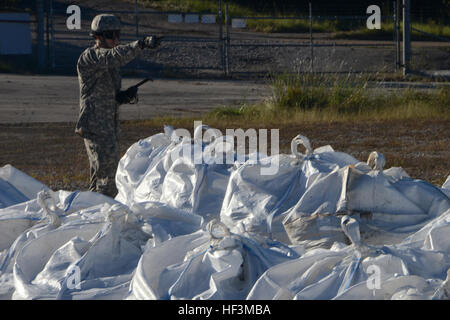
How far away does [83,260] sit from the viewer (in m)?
3.88

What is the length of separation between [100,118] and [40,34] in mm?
11799

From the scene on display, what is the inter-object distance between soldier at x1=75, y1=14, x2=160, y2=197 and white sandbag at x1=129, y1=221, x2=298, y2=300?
8.61 feet

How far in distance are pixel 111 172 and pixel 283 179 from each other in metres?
2.09

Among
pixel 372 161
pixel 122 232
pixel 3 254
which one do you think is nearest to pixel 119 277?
pixel 122 232

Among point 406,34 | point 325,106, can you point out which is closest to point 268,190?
point 325,106

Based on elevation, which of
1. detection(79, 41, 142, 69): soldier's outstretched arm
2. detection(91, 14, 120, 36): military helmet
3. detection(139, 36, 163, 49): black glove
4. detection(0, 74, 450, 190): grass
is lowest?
detection(0, 74, 450, 190): grass

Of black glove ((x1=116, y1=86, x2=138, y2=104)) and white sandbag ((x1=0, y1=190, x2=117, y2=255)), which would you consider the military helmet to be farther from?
white sandbag ((x1=0, y1=190, x2=117, y2=255))

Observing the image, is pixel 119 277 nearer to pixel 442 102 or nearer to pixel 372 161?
pixel 372 161

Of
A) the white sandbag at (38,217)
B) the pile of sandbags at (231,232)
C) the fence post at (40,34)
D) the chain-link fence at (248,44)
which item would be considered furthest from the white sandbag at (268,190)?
the fence post at (40,34)

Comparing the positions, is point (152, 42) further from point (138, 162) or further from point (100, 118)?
point (100, 118)

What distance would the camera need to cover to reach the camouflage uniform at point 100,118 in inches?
244

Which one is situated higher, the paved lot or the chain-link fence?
the chain-link fence

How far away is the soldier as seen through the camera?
240 inches

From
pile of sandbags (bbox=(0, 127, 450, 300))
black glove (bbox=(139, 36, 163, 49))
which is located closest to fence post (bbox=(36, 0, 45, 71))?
black glove (bbox=(139, 36, 163, 49))
